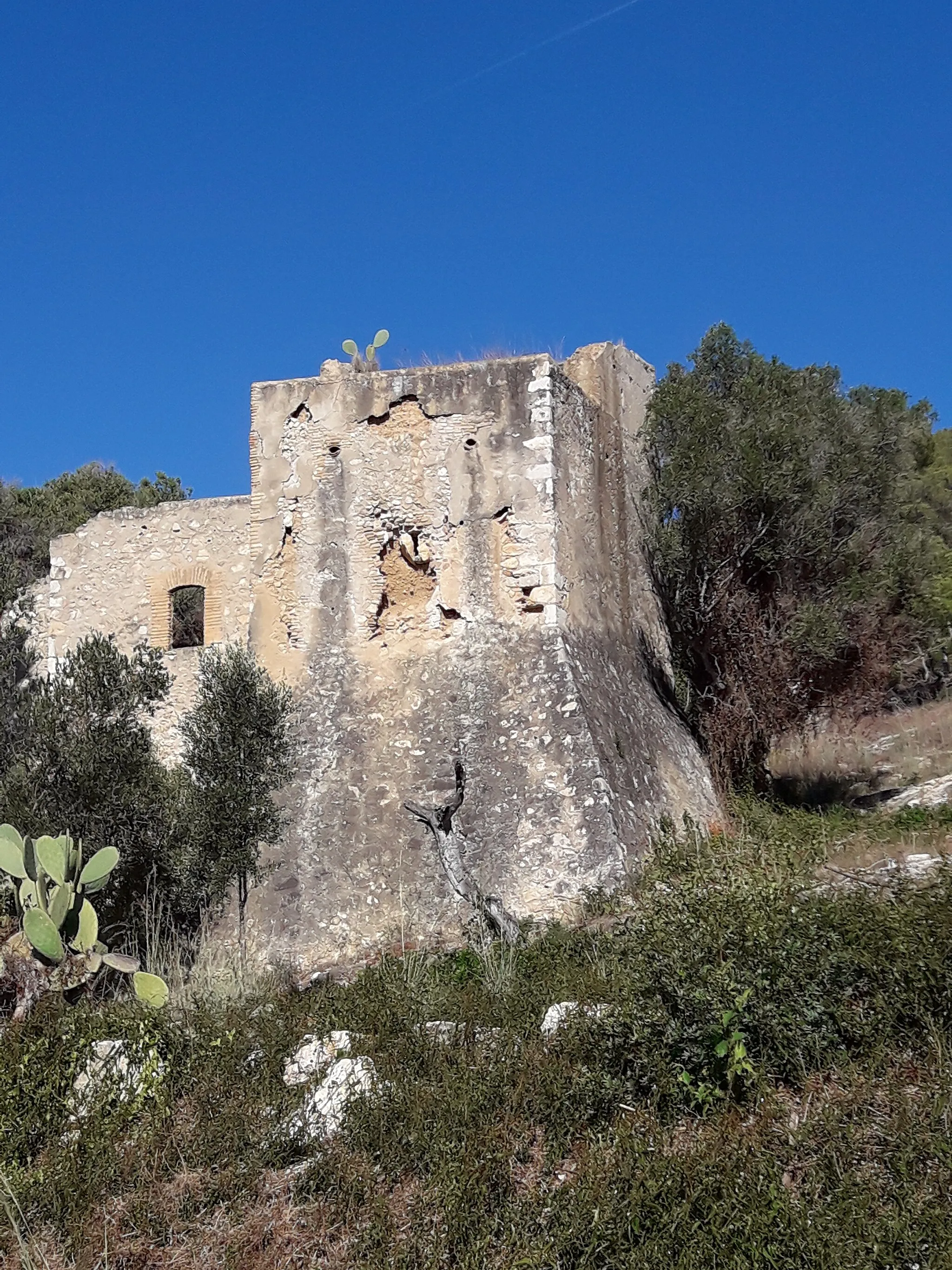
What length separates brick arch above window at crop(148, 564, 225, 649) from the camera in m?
15.5

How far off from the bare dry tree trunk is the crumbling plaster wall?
10.5 inches

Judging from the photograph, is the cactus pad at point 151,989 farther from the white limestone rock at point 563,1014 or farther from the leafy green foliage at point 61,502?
the leafy green foliage at point 61,502

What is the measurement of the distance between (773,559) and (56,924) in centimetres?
1010

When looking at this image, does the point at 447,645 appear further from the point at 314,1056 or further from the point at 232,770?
the point at 314,1056

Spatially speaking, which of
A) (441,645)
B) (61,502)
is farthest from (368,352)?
(61,502)

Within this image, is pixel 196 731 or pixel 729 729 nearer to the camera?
pixel 196 731

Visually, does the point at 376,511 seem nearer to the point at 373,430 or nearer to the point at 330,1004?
the point at 373,430

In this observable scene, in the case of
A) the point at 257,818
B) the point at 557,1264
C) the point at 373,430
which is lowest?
the point at 557,1264

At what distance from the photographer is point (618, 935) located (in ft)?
28.3

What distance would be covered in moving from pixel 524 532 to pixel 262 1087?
23.2ft

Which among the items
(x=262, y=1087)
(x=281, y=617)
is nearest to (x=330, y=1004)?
(x=262, y=1087)

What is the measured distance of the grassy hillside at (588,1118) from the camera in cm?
552

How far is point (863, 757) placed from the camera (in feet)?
64.4

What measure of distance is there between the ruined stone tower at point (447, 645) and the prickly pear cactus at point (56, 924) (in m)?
2.65
